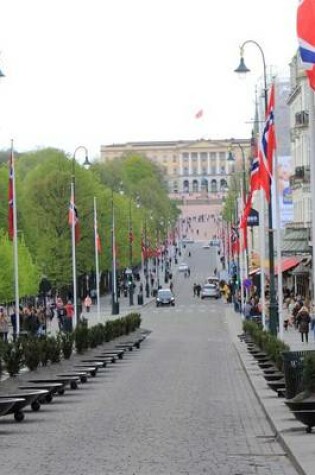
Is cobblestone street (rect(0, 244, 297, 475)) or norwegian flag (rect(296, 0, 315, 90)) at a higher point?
norwegian flag (rect(296, 0, 315, 90))

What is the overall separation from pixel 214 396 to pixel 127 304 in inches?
3599

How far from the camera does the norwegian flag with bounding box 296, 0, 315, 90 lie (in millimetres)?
20359

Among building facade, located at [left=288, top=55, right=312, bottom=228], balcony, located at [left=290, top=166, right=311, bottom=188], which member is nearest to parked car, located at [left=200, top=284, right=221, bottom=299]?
building facade, located at [left=288, top=55, right=312, bottom=228]

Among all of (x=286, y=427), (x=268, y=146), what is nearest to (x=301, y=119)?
(x=268, y=146)

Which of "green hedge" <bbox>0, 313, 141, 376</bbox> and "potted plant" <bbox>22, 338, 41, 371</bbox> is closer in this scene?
"green hedge" <bbox>0, 313, 141, 376</bbox>

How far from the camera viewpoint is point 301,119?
8406 centimetres

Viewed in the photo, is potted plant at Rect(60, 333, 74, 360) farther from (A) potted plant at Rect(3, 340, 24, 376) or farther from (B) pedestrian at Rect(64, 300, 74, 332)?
(B) pedestrian at Rect(64, 300, 74, 332)

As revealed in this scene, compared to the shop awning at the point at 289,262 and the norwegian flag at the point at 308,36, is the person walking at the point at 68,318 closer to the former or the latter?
the shop awning at the point at 289,262

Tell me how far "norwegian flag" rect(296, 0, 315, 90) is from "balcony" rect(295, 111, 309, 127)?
61.3 metres

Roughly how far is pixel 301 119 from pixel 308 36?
64.0 m

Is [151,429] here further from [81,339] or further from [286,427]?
[81,339]

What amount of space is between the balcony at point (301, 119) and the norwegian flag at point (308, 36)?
61.3m

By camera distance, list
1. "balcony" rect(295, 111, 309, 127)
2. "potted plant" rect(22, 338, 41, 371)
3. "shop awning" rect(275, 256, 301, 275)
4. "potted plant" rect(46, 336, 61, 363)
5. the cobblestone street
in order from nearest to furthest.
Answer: the cobblestone street < "potted plant" rect(22, 338, 41, 371) < "potted plant" rect(46, 336, 61, 363) < "balcony" rect(295, 111, 309, 127) < "shop awning" rect(275, 256, 301, 275)

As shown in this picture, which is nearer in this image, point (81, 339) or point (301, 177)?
point (81, 339)
